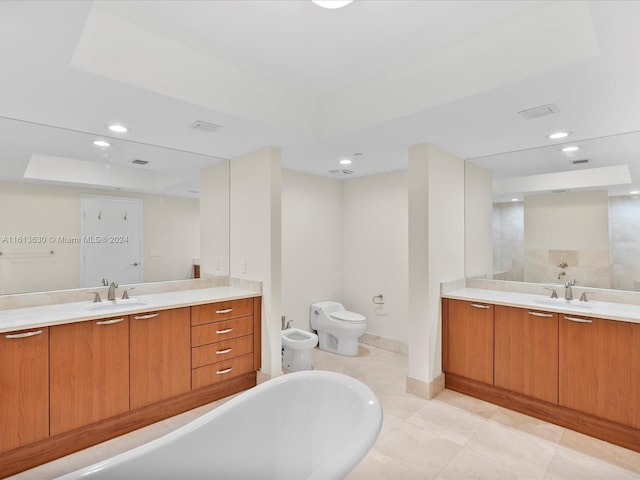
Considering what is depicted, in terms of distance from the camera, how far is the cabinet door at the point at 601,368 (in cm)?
224

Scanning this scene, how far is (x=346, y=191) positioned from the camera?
15.7 ft

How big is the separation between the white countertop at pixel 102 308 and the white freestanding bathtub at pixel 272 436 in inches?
47.2

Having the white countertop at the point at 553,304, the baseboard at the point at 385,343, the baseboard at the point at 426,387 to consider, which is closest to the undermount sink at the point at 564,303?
the white countertop at the point at 553,304

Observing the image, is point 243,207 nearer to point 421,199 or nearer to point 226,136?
point 226,136

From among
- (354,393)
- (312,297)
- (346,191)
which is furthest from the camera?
(346,191)

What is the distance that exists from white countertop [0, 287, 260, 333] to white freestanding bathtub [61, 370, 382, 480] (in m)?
1.20

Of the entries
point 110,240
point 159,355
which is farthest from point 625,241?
point 110,240

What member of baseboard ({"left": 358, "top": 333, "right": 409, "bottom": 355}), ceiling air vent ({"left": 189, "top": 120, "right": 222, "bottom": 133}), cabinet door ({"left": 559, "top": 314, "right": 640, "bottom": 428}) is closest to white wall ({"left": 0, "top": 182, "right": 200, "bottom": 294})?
ceiling air vent ({"left": 189, "top": 120, "right": 222, "bottom": 133})

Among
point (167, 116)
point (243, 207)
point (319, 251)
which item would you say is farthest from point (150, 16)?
point (319, 251)

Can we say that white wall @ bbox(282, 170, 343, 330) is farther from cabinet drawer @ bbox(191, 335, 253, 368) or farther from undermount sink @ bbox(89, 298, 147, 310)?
Answer: undermount sink @ bbox(89, 298, 147, 310)

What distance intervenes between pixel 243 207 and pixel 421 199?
5.64 ft

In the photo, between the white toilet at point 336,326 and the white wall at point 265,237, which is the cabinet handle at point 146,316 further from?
the white toilet at point 336,326

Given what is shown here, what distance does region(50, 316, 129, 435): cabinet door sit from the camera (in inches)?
84.1

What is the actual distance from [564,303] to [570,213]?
867 mm
